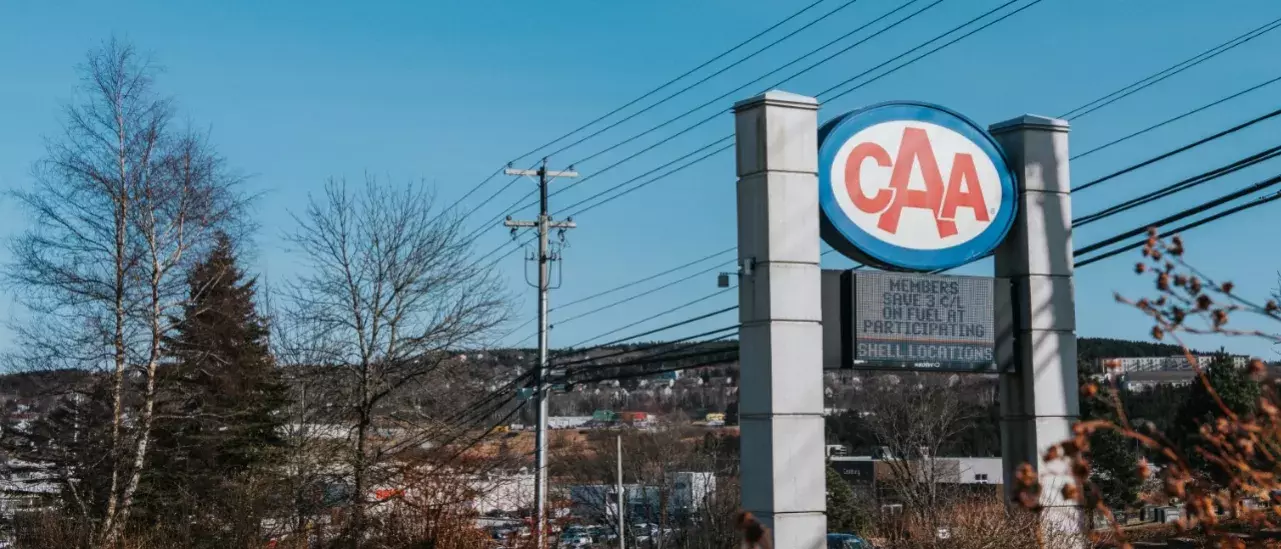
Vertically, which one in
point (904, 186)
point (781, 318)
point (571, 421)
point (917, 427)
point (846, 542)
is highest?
point (904, 186)

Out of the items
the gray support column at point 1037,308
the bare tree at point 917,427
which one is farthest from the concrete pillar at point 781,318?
the bare tree at point 917,427

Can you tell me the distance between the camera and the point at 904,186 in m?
10.9

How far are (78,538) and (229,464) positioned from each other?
549 inches

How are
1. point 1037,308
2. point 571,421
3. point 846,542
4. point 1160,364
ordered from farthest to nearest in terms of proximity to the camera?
point 571,421, point 846,542, point 1160,364, point 1037,308

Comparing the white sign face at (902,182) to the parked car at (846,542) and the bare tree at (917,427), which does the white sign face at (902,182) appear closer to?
the parked car at (846,542)

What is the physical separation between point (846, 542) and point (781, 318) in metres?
17.3

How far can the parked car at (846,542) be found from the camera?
25.4m

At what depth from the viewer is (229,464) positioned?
34.8 m

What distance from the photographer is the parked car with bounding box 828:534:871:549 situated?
83.4ft

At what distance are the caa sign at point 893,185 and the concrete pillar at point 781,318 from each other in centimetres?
23

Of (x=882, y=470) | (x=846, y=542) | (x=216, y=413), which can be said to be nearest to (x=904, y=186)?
(x=846, y=542)

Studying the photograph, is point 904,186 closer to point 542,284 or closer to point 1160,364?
point 1160,364

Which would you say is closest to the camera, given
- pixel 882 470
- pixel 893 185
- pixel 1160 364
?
pixel 893 185

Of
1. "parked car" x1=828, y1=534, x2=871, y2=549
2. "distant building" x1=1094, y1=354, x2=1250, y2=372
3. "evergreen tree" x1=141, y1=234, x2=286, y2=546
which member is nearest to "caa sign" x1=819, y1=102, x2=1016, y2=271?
"distant building" x1=1094, y1=354, x2=1250, y2=372
